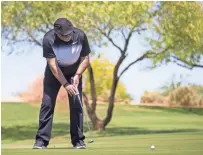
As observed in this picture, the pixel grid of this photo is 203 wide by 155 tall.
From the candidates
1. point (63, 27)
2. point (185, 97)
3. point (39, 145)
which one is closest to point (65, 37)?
point (63, 27)

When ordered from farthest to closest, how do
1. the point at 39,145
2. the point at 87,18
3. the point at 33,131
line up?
the point at 33,131 < the point at 87,18 < the point at 39,145

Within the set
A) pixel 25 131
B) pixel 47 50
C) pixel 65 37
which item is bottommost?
pixel 25 131

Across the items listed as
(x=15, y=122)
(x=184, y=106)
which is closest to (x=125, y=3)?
(x=184, y=106)

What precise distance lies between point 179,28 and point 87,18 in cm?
308

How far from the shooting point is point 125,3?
2100 centimetres

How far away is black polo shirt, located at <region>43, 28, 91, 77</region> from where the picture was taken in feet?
23.4

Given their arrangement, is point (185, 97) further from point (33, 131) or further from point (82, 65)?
point (82, 65)

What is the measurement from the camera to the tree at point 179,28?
21.3m

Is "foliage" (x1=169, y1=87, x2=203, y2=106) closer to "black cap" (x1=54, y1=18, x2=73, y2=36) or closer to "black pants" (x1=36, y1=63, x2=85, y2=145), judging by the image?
"black pants" (x1=36, y1=63, x2=85, y2=145)

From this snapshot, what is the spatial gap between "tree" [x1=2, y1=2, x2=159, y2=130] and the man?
1336cm

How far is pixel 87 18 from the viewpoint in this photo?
21.2m

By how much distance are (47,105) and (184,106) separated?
21241mm

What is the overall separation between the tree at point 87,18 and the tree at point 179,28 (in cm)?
47

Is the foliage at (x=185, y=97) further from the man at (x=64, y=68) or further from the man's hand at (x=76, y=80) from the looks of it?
the man's hand at (x=76, y=80)
